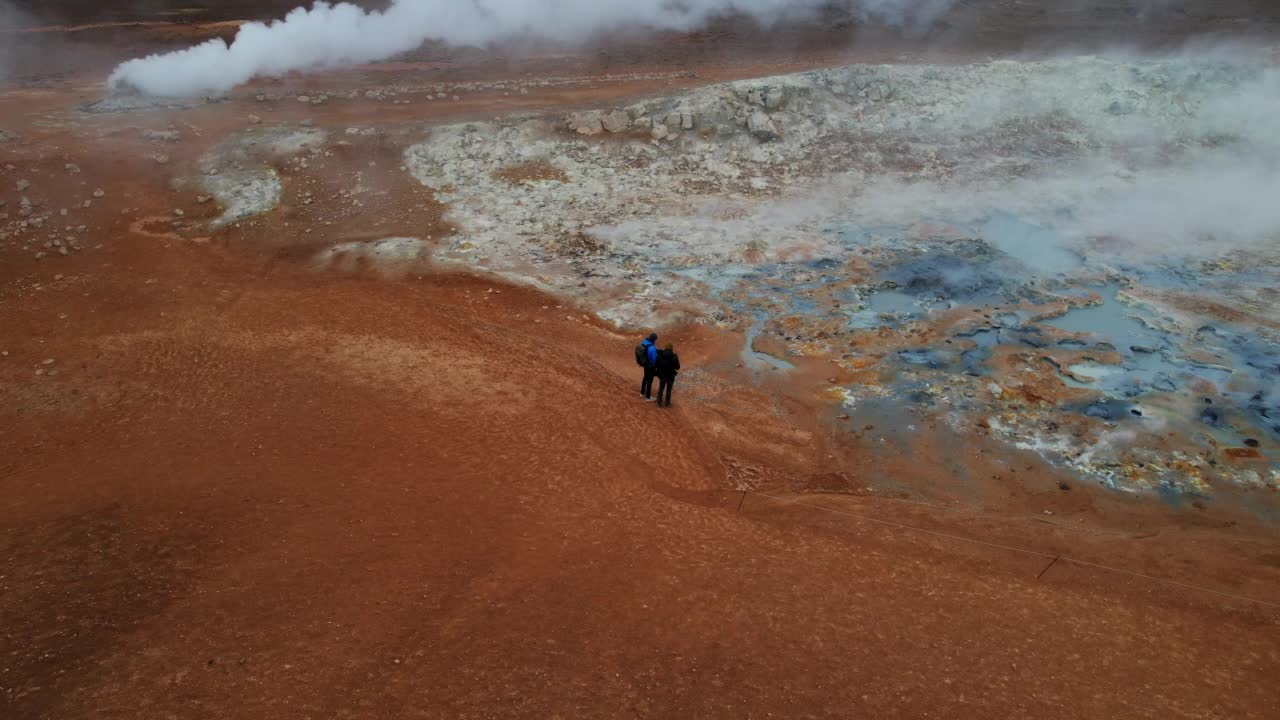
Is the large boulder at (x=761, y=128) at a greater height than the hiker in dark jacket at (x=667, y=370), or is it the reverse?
the large boulder at (x=761, y=128)

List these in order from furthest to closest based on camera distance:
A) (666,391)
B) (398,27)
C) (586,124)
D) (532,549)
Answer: (398,27)
(586,124)
(666,391)
(532,549)

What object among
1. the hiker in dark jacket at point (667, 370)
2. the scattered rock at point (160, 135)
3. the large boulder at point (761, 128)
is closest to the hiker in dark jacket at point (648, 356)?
the hiker in dark jacket at point (667, 370)

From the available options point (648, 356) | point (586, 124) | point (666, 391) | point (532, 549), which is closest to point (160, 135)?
point (586, 124)

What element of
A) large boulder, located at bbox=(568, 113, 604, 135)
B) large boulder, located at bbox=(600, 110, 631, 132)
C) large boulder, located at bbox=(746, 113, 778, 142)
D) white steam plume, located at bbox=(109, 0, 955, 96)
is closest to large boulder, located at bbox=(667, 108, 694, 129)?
large boulder, located at bbox=(600, 110, 631, 132)

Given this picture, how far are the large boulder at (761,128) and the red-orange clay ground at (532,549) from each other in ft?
24.8

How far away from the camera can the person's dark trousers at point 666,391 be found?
8.45 metres

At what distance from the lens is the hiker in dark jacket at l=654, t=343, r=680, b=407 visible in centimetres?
817

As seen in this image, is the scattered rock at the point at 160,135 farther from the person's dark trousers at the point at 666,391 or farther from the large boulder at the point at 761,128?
the person's dark trousers at the point at 666,391

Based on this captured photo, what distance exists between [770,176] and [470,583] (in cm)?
1166

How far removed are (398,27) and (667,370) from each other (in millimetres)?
18160

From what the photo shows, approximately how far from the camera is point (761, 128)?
15531 mm

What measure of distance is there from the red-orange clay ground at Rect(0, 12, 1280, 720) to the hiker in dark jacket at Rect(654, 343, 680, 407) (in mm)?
302

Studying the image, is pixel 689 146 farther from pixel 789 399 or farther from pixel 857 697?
pixel 857 697

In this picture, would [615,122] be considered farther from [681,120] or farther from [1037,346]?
[1037,346]
